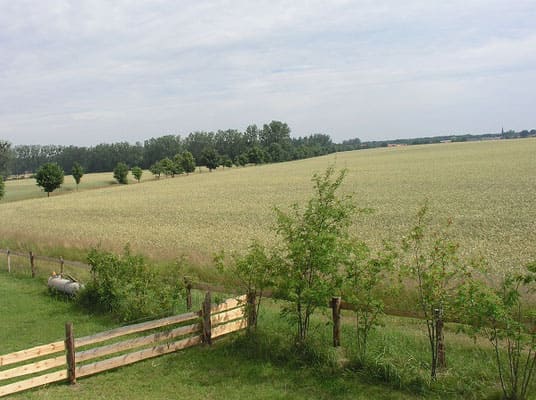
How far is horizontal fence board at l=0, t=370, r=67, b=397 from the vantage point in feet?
28.9

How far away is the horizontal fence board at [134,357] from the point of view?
9.82 metres

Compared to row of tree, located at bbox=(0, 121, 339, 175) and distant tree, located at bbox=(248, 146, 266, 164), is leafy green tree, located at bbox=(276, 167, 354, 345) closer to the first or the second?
distant tree, located at bbox=(248, 146, 266, 164)

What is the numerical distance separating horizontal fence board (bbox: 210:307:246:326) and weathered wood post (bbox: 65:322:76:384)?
10.4ft

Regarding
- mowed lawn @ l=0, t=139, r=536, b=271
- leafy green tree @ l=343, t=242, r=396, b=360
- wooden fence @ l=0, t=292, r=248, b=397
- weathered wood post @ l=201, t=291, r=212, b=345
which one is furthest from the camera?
mowed lawn @ l=0, t=139, r=536, b=271

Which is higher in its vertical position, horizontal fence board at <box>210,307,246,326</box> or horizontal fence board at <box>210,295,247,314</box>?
horizontal fence board at <box>210,295,247,314</box>

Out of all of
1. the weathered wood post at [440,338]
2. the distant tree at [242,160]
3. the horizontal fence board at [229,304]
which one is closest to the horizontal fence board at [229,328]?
the horizontal fence board at [229,304]

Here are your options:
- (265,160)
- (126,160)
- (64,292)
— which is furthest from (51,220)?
(126,160)

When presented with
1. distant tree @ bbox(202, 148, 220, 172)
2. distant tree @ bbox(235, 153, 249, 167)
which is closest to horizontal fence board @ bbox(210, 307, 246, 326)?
distant tree @ bbox(202, 148, 220, 172)

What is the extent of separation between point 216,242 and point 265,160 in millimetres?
113754

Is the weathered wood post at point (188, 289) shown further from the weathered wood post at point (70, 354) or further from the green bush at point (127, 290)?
the weathered wood post at point (70, 354)

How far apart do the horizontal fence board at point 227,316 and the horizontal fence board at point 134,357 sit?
0.53 metres

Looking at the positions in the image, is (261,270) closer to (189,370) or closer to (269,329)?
(269,329)

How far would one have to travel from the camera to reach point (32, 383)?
913 cm

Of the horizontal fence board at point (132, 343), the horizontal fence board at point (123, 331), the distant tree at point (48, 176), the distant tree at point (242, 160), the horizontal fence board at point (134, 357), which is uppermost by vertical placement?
the distant tree at point (242, 160)
